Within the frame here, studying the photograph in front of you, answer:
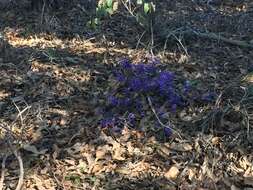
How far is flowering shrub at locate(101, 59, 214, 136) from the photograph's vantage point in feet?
16.0

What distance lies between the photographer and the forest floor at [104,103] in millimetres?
4203

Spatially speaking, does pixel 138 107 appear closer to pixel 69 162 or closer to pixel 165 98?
pixel 165 98

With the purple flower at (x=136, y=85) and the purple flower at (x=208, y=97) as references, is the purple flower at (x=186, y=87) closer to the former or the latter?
the purple flower at (x=208, y=97)

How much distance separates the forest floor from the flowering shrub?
3.5 inches

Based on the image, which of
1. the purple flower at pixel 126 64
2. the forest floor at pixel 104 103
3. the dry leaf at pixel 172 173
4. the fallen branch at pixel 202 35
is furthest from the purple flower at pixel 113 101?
the fallen branch at pixel 202 35

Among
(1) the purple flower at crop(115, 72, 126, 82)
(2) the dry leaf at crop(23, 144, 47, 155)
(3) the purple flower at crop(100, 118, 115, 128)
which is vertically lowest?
(2) the dry leaf at crop(23, 144, 47, 155)

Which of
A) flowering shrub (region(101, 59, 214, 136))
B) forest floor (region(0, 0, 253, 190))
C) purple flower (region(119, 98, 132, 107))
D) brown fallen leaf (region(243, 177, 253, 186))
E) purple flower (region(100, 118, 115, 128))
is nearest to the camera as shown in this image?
brown fallen leaf (region(243, 177, 253, 186))

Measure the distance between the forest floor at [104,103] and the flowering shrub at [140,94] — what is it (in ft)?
0.29

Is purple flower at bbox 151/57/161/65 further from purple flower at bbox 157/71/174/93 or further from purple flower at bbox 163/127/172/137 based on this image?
purple flower at bbox 163/127/172/137

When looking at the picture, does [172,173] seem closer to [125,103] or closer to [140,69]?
[125,103]

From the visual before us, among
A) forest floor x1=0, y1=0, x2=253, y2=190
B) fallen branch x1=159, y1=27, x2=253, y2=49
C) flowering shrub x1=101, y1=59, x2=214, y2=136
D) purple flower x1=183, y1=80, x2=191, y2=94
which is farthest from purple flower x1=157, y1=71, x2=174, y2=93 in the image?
fallen branch x1=159, y1=27, x2=253, y2=49

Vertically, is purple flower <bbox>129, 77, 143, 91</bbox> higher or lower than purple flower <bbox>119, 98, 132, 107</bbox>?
higher

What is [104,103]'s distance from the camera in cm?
512

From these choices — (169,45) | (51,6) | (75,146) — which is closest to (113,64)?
(169,45)
